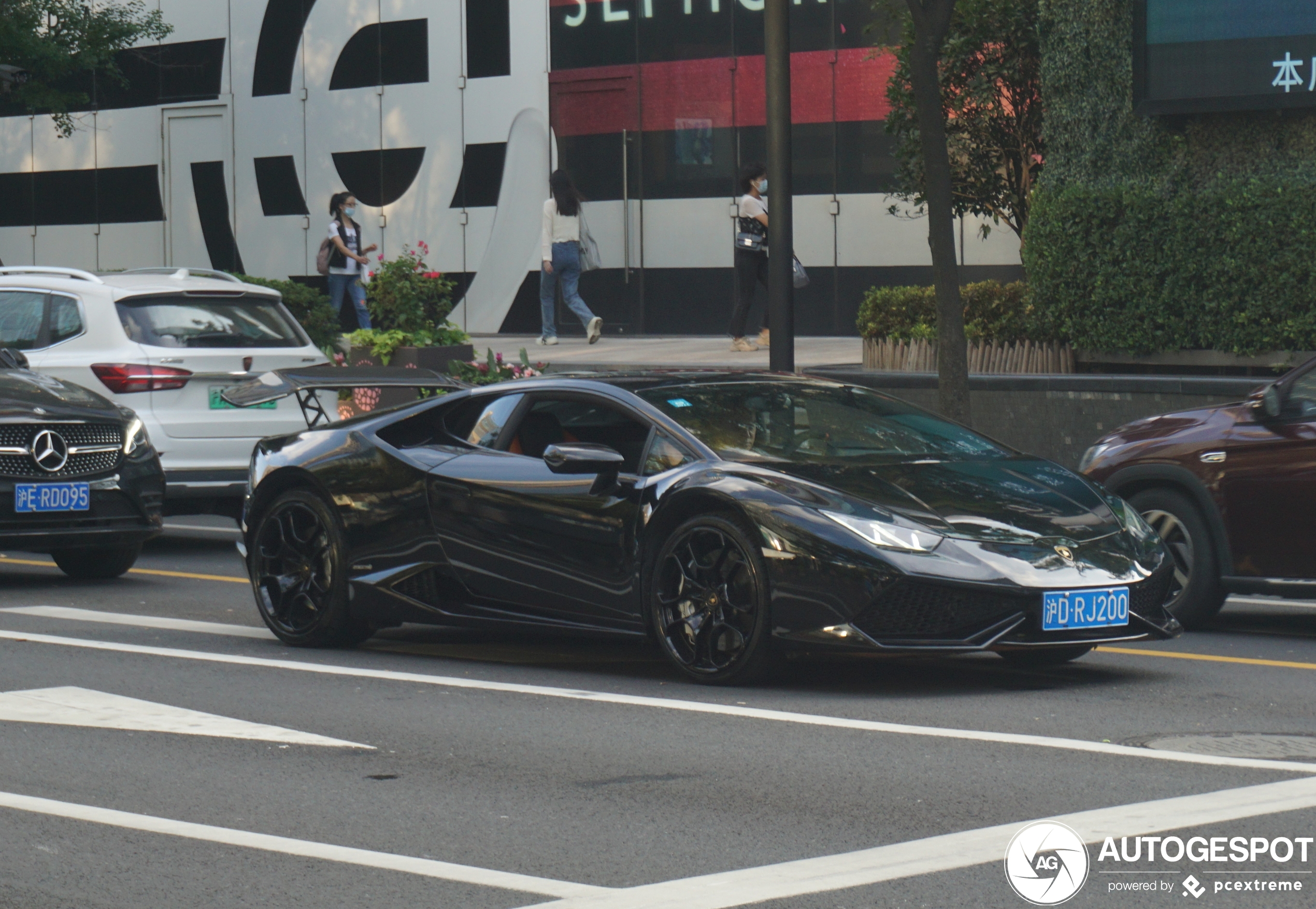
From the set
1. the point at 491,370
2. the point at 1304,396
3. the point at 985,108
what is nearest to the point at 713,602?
the point at 1304,396

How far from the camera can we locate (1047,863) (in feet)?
16.5

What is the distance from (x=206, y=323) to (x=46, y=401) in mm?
1852

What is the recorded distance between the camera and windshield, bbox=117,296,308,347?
1313cm

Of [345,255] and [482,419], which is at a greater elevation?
[345,255]

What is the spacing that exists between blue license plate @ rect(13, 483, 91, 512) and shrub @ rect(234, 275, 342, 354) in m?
9.31

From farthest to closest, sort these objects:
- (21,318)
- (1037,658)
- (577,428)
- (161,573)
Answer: (21,318) < (161,573) < (577,428) < (1037,658)

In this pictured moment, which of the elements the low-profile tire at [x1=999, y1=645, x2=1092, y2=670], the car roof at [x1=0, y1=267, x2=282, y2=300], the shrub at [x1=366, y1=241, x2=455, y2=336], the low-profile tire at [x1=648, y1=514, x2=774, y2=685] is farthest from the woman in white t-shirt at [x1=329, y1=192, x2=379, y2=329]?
the low-profile tire at [x1=648, y1=514, x2=774, y2=685]

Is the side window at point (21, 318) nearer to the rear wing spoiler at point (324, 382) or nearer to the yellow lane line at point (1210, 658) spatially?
the rear wing spoiler at point (324, 382)

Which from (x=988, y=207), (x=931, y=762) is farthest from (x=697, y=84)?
(x=931, y=762)

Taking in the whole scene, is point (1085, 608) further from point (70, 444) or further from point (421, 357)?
point (421, 357)

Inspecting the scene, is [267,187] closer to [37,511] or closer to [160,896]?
[37,511]

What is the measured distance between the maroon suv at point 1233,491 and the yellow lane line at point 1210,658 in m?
0.63

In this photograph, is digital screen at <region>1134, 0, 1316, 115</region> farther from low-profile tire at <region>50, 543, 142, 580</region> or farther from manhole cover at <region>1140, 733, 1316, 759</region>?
manhole cover at <region>1140, 733, 1316, 759</region>

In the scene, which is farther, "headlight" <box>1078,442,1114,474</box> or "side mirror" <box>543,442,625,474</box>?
"headlight" <box>1078,442,1114,474</box>
